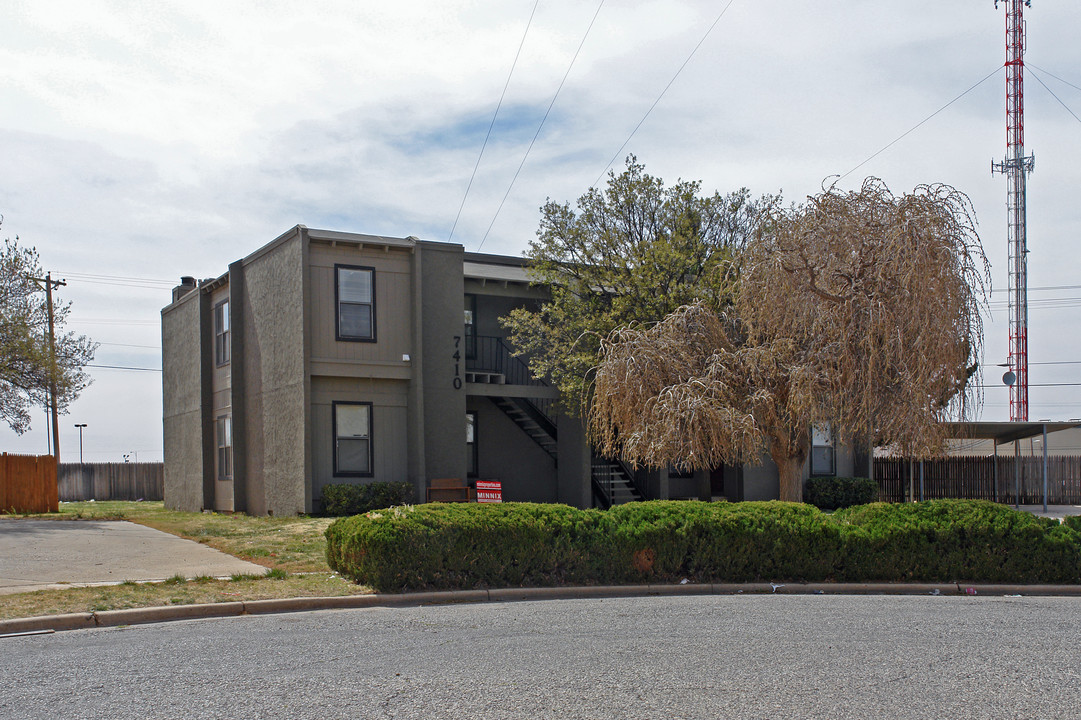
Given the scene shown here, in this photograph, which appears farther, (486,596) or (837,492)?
(837,492)

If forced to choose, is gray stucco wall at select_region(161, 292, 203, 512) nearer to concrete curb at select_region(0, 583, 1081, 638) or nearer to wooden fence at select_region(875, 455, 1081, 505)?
concrete curb at select_region(0, 583, 1081, 638)

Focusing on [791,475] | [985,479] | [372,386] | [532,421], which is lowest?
[985,479]

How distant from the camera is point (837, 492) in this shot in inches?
953

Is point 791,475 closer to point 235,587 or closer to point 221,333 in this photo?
point 235,587

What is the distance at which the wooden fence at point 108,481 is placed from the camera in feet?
123

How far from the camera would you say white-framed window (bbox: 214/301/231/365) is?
2384 cm

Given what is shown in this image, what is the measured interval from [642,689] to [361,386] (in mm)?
15705

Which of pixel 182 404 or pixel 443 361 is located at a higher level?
pixel 443 361

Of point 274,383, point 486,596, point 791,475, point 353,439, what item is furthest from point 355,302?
point 486,596

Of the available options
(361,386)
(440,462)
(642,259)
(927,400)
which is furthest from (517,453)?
(927,400)

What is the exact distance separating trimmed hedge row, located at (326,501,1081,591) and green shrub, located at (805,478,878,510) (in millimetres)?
11744

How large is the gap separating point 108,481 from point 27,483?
15.6m

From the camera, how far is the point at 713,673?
21.1ft

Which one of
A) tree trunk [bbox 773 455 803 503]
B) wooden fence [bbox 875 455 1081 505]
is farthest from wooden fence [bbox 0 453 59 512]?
wooden fence [bbox 875 455 1081 505]
